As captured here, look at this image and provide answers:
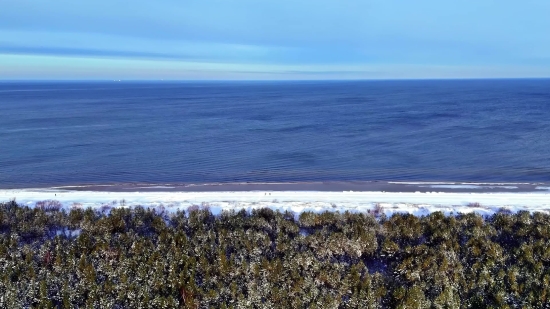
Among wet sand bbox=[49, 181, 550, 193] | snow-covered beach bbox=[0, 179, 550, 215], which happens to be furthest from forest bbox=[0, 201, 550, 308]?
wet sand bbox=[49, 181, 550, 193]

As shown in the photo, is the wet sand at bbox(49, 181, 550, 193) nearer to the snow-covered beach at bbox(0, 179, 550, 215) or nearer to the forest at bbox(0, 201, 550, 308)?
the snow-covered beach at bbox(0, 179, 550, 215)

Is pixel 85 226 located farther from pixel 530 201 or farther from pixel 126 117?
pixel 126 117

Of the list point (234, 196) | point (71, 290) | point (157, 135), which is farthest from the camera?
point (157, 135)

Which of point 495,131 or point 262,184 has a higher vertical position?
point 495,131

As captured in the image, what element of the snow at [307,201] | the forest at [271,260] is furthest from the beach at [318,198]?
the forest at [271,260]

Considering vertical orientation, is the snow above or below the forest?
above

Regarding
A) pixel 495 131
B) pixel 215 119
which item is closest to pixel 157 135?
pixel 215 119

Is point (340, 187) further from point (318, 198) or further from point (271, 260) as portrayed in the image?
point (271, 260)
